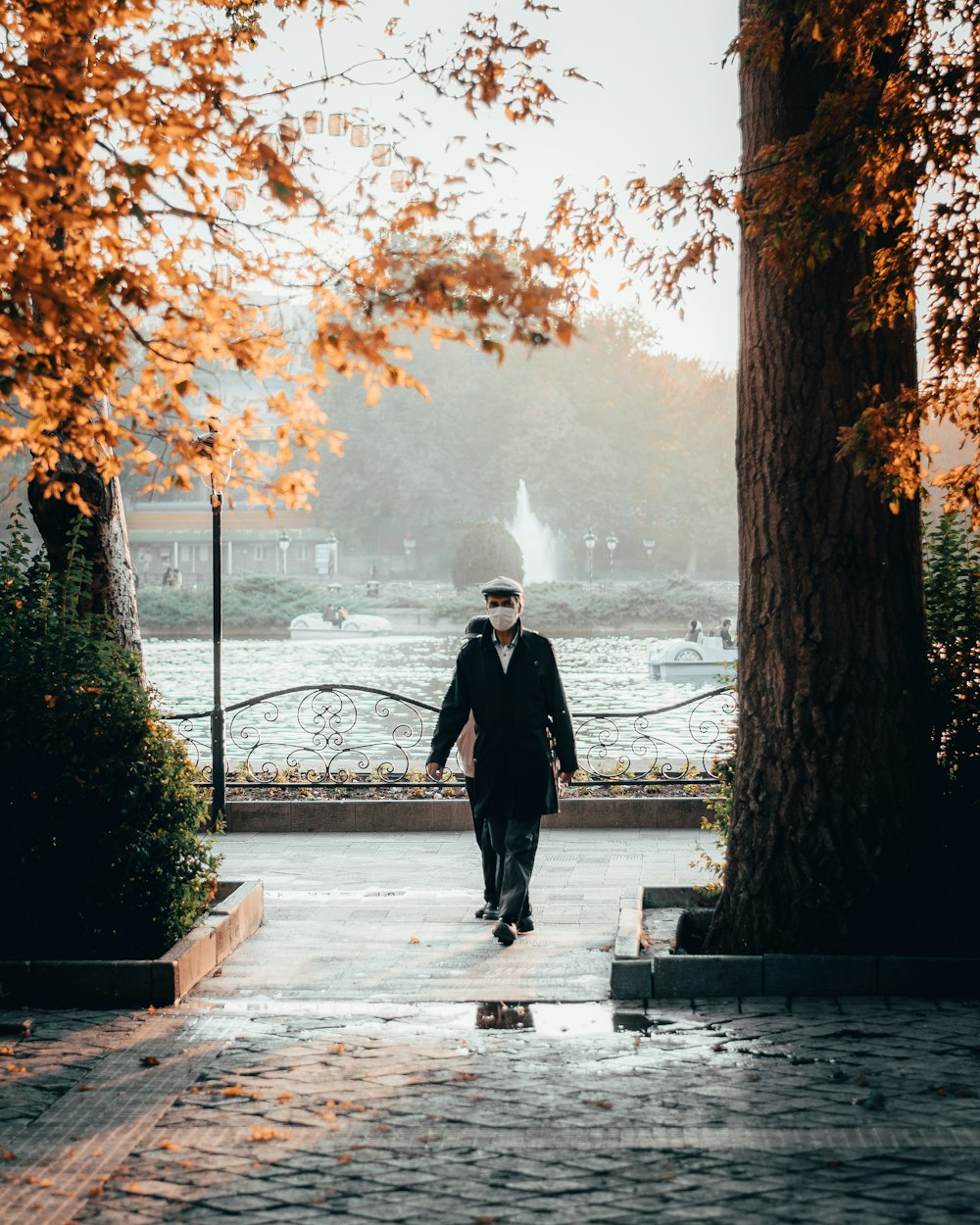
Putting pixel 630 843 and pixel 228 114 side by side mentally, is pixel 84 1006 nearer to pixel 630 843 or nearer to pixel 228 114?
pixel 228 114

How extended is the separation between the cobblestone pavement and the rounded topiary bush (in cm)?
50

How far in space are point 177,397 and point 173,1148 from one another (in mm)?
2674

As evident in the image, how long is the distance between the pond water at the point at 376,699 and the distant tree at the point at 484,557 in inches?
217

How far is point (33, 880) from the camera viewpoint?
673 cm

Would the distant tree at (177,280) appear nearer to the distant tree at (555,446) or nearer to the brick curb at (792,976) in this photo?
the brick curb at (792,976)

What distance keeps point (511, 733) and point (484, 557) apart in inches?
2082

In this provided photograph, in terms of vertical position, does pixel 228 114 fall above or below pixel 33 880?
above

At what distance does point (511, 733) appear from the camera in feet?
25.9

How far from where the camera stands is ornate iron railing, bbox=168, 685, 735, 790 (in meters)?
12.5

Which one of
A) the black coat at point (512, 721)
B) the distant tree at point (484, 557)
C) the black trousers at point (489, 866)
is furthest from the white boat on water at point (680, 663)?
the black coat at point (512, 721)

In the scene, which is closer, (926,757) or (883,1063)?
(883,1063)

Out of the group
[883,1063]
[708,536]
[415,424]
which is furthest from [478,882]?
[708,536]

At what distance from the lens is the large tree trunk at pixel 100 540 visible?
957cm

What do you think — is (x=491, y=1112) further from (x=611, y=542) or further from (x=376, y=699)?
(x=611, y=542)
